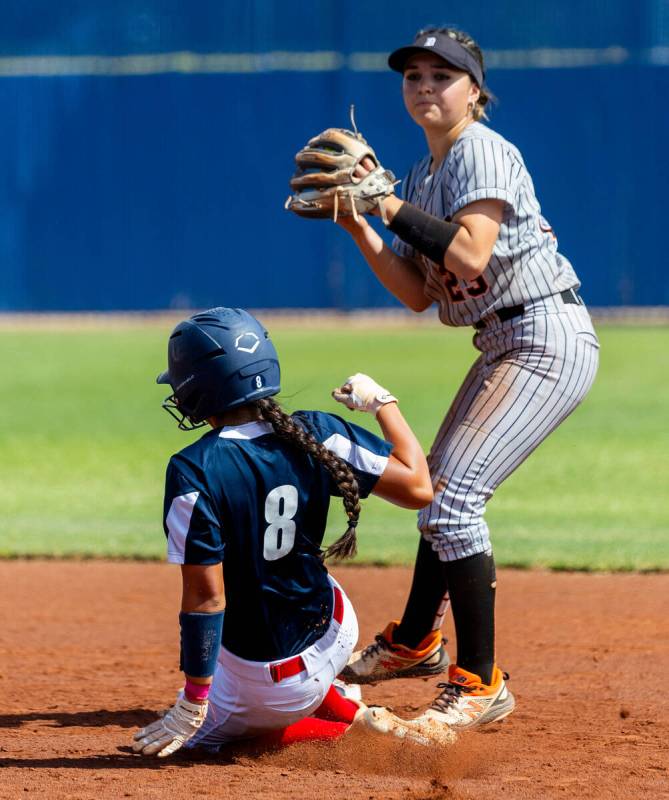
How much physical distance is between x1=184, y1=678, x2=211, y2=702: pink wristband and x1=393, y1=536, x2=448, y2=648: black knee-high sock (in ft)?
3.33

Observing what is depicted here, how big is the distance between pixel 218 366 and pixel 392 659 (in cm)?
133

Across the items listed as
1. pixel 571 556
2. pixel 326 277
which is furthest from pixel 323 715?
pixel 326 277

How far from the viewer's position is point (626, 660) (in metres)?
4.41

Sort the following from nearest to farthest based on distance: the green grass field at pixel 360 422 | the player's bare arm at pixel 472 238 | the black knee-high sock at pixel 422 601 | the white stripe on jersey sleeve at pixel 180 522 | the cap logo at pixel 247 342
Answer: the white stripe on jersey sleeve at pixel 180 522 → the cap logo at pixel 247 342 → the player's bare arm at pixel 472 238 → the black knee-high sock at pixel 422 601 → the green grass field at pixel 360 422

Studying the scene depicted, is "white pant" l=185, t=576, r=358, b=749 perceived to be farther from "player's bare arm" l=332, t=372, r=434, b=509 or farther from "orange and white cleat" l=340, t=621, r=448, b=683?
"orange and white cleat" l=340, t=621, r=448, b=683

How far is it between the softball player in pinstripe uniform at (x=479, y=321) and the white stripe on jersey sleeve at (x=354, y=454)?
0.48m

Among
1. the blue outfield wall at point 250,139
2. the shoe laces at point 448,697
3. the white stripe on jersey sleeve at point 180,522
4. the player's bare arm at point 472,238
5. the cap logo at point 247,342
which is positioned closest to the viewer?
the white stripe on jersey sleeve at point 180,522

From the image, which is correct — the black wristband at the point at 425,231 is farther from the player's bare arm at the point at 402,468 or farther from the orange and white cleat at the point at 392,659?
the orange and white cleat at the point at 392,659

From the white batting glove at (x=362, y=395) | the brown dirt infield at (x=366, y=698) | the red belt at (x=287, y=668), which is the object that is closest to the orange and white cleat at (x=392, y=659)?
the brown dirt infield at (x=366, y=698)

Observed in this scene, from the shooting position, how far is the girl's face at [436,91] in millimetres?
3617

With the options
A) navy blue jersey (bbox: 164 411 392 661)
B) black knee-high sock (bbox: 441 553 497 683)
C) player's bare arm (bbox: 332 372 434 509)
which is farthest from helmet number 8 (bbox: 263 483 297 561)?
black knee-high sock (bbox: 441 553 497 683)

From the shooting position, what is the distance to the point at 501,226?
11.8 ft

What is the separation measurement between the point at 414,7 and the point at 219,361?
16.1 meters

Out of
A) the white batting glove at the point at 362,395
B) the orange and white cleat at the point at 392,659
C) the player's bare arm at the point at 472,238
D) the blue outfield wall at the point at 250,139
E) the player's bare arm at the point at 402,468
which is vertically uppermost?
the blue outfield wall at the point at 250,139
